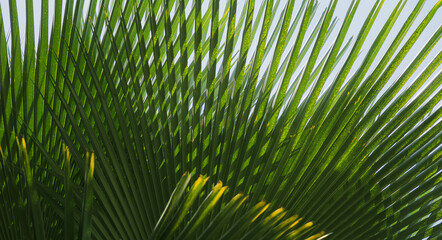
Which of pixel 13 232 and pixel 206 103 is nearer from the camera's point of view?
pixel 13 232

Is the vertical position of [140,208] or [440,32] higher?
[440,32]

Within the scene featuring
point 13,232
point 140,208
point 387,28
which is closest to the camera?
point 13,232

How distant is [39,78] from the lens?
89 cm

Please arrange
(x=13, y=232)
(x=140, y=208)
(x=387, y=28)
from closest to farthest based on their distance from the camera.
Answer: (x=13, y=232) < (x=140, y=208) < (x=387, y=28)

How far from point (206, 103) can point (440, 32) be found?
1.13 feet

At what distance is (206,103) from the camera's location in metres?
0.86

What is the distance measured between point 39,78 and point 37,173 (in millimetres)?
144

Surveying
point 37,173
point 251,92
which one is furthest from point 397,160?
point 37,173

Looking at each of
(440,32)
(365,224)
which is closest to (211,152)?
(365,224)

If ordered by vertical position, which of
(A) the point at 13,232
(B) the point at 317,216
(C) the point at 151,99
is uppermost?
(C) the point at 151,99

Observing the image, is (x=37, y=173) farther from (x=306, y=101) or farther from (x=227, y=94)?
(x=306, y=101)

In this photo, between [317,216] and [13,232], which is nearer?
[13,232]

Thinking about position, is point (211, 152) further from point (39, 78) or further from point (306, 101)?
point (39, 78)

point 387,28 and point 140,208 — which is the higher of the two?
point 387,28
